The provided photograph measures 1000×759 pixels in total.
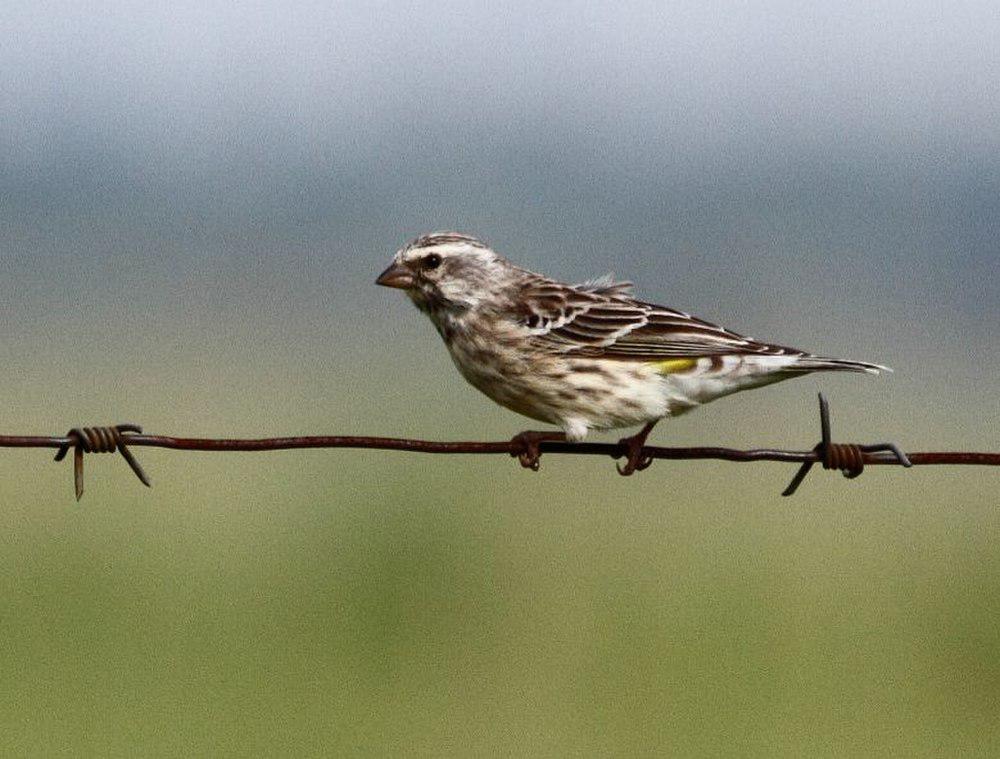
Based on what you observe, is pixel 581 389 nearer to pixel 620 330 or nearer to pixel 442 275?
pixel 620 330

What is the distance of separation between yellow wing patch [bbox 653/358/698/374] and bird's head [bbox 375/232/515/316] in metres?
0.85

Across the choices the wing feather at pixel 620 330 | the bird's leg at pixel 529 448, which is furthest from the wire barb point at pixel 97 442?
the wing feather at pixel 620 330

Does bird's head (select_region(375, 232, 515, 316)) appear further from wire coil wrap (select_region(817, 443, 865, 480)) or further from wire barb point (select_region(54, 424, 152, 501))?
wire coil wrap (select_region(817, 443, 865, 480))

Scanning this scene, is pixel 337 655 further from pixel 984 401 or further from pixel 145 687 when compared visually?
pixel 984 401

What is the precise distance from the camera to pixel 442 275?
8609 mm

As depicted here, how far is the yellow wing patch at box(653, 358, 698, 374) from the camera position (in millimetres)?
8297

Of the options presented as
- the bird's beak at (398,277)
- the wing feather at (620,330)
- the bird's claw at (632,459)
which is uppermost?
the bird's beak at (398,277)

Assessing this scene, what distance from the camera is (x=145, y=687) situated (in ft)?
34.9

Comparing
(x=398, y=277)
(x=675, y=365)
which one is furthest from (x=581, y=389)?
(x=398, y=277)

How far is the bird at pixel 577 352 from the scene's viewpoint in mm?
8234

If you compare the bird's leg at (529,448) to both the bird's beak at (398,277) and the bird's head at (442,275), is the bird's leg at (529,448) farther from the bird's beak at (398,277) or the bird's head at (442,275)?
the bird's beak at (398,277)

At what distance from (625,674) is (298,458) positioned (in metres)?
6.93

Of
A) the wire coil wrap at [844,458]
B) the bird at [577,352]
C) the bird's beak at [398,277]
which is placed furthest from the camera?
the bird's beak at [398,277]

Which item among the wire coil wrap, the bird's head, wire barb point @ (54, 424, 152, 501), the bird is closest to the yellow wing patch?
the bird
